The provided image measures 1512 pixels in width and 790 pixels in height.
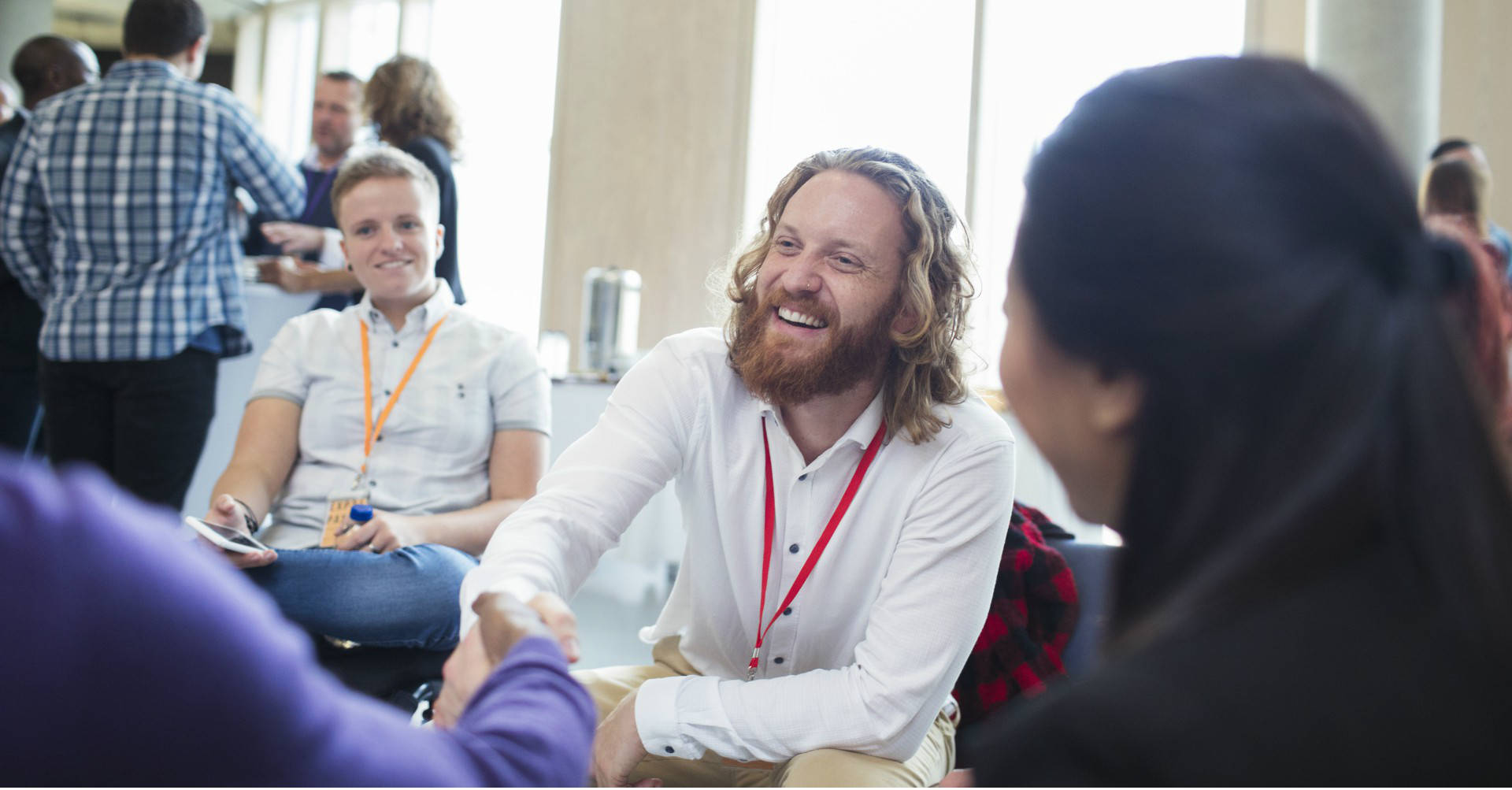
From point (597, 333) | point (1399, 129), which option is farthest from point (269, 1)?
point (1399, 129)

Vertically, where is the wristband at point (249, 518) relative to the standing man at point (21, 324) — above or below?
below

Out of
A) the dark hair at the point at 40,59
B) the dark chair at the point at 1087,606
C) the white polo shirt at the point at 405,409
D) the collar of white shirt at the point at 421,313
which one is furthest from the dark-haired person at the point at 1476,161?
the dark hair at the point at 40,59

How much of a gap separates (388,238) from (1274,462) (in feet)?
7.56

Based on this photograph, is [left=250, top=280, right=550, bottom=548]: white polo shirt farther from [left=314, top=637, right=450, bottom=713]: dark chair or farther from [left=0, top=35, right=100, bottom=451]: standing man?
[left=0, top=35, right=100, bottom=451]: standing man

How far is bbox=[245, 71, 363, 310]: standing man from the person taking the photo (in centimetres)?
358

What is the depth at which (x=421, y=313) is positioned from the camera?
259 cm

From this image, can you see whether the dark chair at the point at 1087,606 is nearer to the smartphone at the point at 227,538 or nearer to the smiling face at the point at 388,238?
the smartphone at the point at 227,538

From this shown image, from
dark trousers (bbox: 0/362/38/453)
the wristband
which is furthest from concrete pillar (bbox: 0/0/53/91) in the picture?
the wristband

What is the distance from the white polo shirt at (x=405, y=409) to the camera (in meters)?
2.47

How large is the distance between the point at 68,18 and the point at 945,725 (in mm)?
12592

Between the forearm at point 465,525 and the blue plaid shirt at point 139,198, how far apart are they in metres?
1.31

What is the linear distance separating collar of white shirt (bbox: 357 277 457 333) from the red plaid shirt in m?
1.42

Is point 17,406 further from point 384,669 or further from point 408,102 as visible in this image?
point 384,669

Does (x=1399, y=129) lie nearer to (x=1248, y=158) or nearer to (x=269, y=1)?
(x=1248, y=158)
